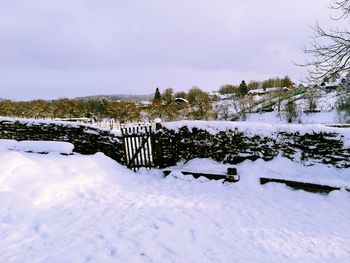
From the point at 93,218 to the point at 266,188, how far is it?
4.06 meters

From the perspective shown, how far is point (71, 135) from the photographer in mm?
11914

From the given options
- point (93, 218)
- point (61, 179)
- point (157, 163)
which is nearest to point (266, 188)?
point (157, 163)

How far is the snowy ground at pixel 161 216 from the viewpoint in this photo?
13.3ft

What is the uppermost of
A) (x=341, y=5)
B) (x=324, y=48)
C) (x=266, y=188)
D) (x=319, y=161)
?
(x=341, y=5)

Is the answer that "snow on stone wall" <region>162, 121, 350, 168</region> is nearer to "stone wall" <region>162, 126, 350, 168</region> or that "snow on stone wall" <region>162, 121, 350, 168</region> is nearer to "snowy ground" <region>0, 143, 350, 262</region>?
"stone wall" <region>162, 126, 350, 168</region>

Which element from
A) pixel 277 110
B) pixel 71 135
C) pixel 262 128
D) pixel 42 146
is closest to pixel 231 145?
pixel 262 128

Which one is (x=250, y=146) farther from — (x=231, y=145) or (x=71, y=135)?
(x=71, y=135)

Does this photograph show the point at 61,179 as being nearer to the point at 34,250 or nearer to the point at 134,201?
the point at 134,201

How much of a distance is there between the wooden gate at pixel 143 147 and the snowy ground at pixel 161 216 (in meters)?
0.76

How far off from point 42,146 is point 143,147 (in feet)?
10.6

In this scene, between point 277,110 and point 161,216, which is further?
point 277,110

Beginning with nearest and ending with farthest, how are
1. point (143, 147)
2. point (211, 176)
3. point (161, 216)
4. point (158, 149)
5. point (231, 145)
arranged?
point (161, 216) < point (211, 176) < point (231, 145) < point (143, 147) < point (158, 149)

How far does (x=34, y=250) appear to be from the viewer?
13.3ft

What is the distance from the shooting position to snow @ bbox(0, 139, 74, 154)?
8836mm
